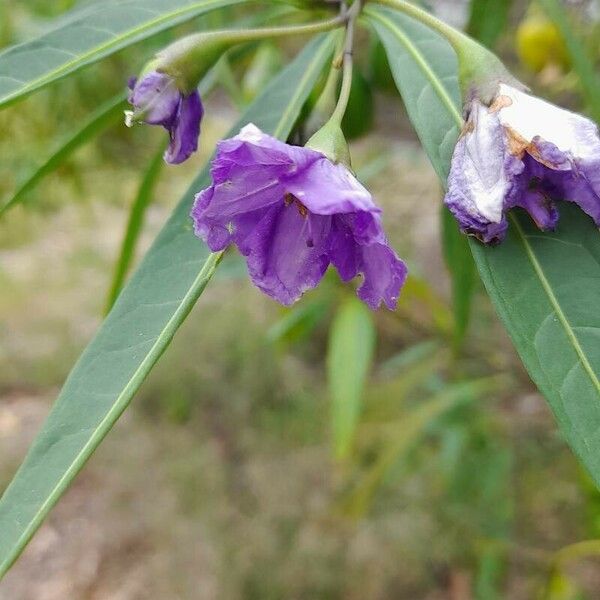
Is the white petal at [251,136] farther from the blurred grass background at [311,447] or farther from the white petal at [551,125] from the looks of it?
the blurred grass background at [311,447]

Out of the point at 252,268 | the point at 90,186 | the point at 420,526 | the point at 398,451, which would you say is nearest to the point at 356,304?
the point at 398,451

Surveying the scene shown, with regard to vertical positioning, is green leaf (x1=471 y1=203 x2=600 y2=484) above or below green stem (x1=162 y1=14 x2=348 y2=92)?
below

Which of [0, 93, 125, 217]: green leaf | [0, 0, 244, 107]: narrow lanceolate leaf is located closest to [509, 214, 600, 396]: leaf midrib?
[0, 0, 244, 107]: narrow lanceolate leaf

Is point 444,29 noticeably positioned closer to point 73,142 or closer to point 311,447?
point 73,142

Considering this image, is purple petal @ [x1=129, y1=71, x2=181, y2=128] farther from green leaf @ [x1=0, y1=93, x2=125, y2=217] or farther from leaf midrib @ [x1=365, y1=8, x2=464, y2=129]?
green leaf @ [x1=0, y1=93, x2=125, y2=217]

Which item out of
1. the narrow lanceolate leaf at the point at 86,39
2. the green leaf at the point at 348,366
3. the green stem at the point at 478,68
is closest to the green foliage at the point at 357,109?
the narrow lanceolate leaf at the point at 86,39

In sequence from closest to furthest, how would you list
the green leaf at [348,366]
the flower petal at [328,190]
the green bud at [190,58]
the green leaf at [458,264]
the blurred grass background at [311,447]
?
1. the flower petal at [328,190]
2. the green bud at [190,58]
3. the green leaf at [458,264]
4. the green leaf at [348,366]
5. the blurred grass background at [311,447]

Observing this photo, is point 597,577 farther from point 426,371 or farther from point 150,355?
point 150,355
